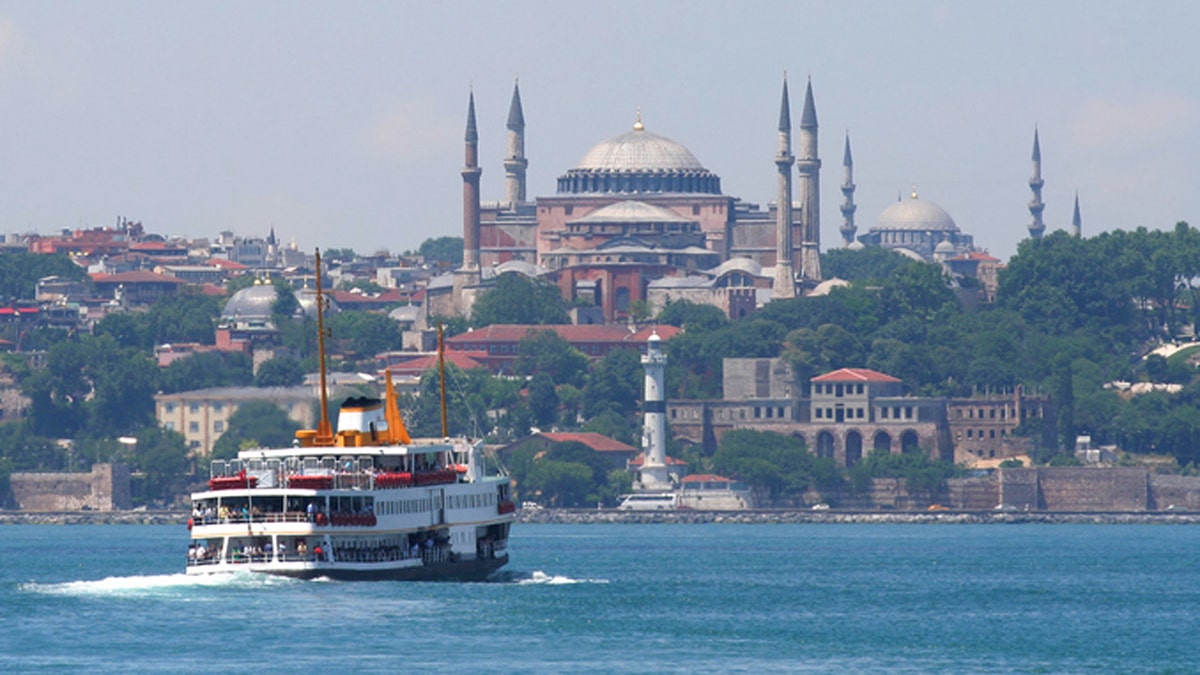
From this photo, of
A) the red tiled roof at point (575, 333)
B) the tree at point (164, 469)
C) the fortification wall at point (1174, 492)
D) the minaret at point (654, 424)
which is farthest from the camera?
the red tiled roof at point (575, 333)

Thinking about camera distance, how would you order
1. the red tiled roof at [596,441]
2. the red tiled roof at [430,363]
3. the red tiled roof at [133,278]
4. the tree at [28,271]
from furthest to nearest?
1. the red tiled roof at [133,278]
2. the tree at [28,271]
3. the red tiled roof at [430,363]
4. the red tiled roof at [596,441]

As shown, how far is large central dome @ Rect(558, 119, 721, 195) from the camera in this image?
195000 millimetres

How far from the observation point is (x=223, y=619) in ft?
199

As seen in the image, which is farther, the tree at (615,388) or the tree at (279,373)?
the tree at (615,388)

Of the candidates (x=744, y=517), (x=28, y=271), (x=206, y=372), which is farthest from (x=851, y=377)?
(x=28, y=271)

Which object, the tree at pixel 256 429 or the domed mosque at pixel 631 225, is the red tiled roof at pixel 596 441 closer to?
the tree at pixel 256 429

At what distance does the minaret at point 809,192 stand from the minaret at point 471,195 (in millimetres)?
16993

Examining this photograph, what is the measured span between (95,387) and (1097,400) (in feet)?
139

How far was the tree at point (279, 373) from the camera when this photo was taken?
131 metres

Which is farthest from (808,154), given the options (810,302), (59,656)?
(59,656)

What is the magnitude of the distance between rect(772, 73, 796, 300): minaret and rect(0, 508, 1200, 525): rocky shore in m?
42.1

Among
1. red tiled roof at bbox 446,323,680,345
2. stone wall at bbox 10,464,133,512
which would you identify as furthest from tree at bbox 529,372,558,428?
stone wall at bbox 10,464,133,512

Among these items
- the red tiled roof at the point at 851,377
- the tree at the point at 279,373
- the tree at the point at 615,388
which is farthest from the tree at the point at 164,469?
the red tiled roof at the point at 851,377

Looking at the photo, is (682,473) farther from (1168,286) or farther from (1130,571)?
(1130,571)
